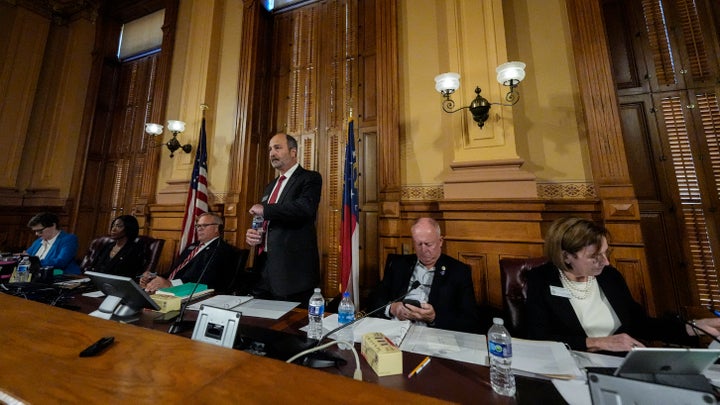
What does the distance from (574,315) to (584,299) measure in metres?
0.12

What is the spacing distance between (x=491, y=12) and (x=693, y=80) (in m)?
1.89

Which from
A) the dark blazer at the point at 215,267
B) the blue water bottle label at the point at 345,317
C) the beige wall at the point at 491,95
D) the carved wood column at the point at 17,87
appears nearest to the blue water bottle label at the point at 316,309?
the blue water bottle label at the point at 345,317

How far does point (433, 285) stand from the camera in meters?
1.63

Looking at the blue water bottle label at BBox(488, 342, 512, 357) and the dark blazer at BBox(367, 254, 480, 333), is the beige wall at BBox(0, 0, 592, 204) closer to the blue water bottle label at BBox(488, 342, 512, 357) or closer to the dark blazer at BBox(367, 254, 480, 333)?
the dark blazer at BBox(367, 254, 480, 333)

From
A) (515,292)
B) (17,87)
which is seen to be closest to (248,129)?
(515,292)

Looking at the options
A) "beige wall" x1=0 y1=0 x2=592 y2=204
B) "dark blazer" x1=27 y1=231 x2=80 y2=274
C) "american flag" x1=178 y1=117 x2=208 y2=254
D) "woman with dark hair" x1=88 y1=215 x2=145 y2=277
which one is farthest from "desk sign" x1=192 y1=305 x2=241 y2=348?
"dark blazer" x1=27 y1=231 x2=80 y2=274

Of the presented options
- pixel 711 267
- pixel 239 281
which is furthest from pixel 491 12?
pixel 239 281

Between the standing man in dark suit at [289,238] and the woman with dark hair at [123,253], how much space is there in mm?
1718

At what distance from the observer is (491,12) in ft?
8.43

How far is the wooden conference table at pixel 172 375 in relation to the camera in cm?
50

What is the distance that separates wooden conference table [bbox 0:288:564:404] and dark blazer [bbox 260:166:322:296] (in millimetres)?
940

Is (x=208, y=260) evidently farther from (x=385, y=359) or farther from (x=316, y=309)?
(x=385, y=359)

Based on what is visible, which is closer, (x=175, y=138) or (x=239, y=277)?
(x=239, y=277)

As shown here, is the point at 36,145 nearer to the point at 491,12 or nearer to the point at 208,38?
the point at 208,38
